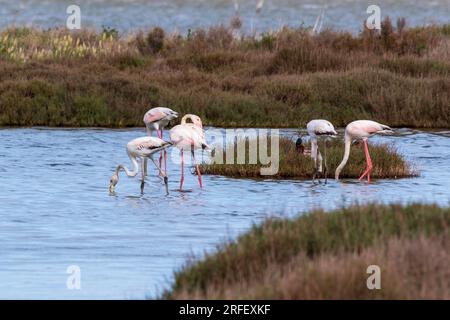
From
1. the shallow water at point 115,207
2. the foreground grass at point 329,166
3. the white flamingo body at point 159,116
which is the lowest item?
the shallow water at point 115,207

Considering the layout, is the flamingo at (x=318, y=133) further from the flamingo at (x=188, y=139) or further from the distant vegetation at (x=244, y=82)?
the distant vegetation at (x=244, y=82)

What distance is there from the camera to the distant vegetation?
2536cm

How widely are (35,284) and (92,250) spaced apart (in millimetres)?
1869

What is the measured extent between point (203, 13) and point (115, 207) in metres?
→ 62.7

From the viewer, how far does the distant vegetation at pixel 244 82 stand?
998 inches

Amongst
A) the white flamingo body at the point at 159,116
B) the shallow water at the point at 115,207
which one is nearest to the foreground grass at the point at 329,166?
the shallow water at the point at 115,207

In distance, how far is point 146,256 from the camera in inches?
491

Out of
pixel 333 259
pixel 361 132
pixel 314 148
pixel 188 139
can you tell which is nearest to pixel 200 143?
pixel 188 139

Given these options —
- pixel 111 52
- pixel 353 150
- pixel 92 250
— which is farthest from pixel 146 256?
pixel 111 52

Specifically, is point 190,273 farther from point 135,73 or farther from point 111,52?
point 111,52

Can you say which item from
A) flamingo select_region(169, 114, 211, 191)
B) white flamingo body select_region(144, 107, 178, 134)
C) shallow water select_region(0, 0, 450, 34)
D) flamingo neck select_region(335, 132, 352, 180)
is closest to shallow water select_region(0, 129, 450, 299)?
flamingo neck select_region(335, 132, 352, 180)

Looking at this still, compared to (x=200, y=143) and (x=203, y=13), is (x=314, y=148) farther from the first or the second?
(x=203, y=13)

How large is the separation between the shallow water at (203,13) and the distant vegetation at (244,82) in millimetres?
25776

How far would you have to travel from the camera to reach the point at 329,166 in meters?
19.2
